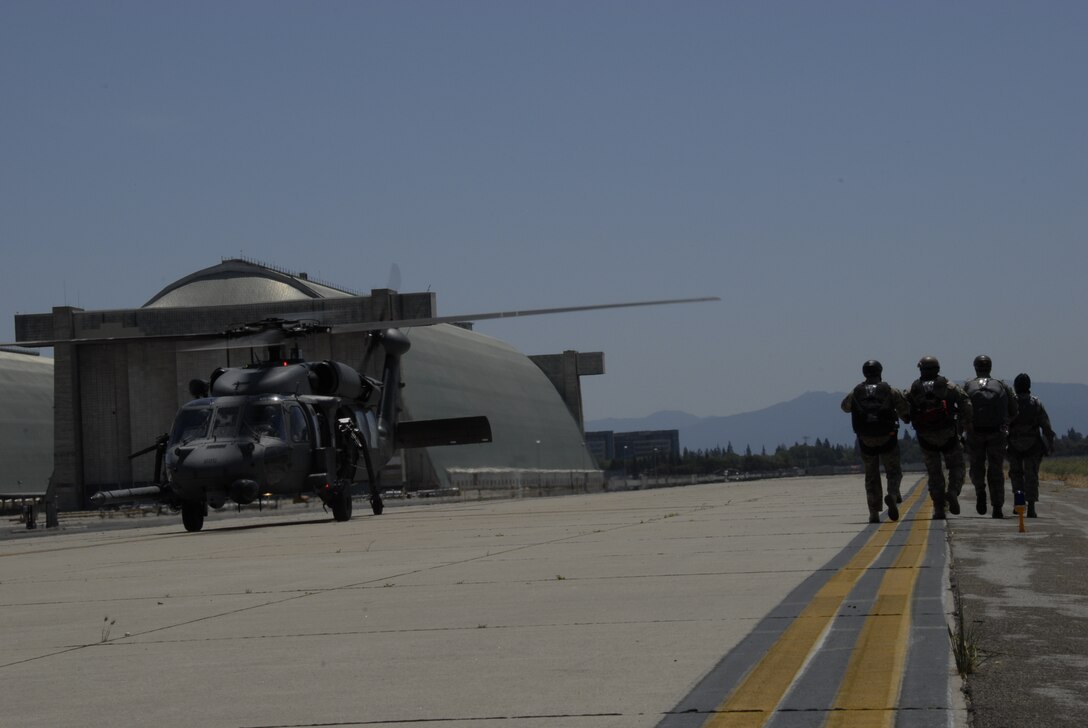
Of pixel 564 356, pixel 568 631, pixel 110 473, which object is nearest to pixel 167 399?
pixel 110 473

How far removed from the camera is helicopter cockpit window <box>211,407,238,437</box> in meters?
25.3

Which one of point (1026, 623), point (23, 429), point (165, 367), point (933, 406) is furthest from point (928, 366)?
point (23, 429)

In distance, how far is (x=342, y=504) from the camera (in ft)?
93.0

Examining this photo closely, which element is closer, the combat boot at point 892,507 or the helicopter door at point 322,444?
the combat boot at point 892,507

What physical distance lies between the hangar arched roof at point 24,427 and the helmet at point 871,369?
89.5 m

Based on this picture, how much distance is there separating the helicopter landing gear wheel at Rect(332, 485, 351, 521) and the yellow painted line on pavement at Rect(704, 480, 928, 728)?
64.9 feet

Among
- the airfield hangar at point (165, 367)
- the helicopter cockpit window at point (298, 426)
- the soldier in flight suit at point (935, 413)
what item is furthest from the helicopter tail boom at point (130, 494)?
the airfield hangar at point (165, 367)

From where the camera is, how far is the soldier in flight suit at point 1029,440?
706 inches

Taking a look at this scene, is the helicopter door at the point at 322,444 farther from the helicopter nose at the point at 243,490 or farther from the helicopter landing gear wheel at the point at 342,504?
the helicopter nose at the point at 243,490

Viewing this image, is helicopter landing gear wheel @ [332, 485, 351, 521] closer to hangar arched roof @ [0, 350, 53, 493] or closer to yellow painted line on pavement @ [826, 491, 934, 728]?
yellow painted line on pavement @ [826, 491, 934, 728]

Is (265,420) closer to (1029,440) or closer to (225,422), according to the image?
(225,422)

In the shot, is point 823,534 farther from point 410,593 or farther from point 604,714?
point 604,714

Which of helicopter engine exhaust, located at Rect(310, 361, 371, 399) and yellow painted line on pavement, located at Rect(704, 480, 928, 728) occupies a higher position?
helicopter engine exhaust, located at Rect(310, 361, 371, 399)

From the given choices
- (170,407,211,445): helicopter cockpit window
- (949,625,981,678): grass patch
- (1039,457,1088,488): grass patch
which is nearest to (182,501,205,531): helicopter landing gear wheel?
(170,407,211,445): helicopter cockpit window
